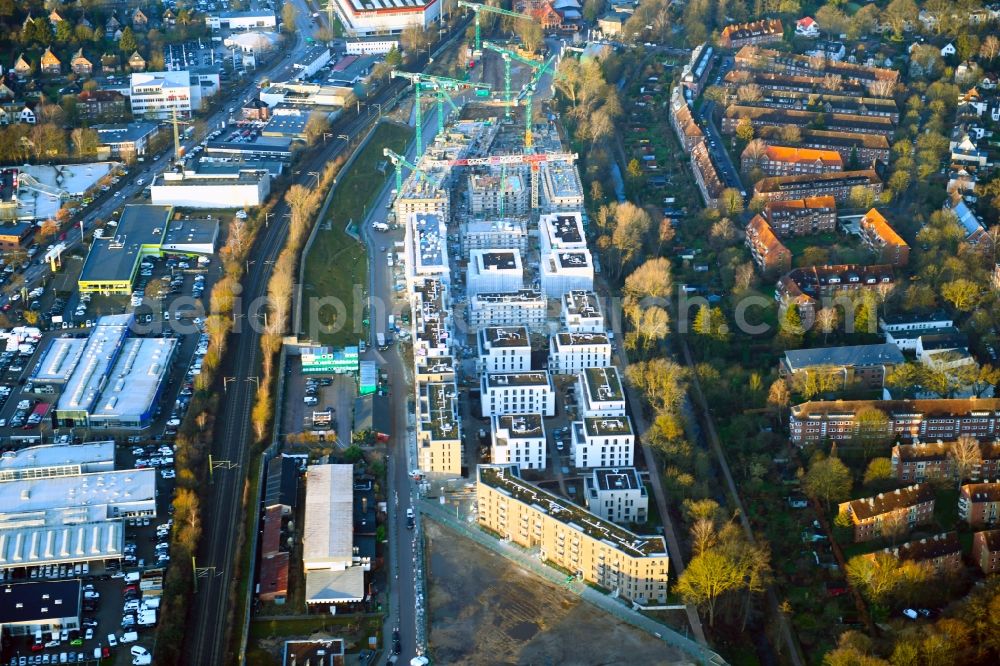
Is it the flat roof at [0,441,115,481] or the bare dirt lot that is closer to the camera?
the bare dirt lot

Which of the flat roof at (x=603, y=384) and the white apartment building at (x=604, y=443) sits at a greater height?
the flat roof at (x=603, y=384)

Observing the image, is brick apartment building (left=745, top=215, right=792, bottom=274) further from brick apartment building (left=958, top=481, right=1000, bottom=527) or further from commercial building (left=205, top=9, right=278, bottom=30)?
commercial building (left=205, top=9, right=278, bottom=30)

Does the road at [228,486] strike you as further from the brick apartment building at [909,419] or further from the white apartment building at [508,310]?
the brick apartment building at [909,419]

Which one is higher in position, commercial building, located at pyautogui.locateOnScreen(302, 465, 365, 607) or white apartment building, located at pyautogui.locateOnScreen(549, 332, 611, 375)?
white apartment building, located at pyautogui.locateOnScreen(549, 332, 611, 375)

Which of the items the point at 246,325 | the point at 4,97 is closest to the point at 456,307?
the point at 246,325

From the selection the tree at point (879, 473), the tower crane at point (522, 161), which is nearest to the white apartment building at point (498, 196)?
the tower crane at point (522, 161)

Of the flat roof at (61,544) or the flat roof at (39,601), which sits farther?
the flat roof at (61,544)

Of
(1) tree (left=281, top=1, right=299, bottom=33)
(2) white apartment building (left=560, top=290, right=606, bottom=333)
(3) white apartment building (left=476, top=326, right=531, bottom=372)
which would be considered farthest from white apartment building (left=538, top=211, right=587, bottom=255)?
(1) tree (left=281, top=1, right=299, bottom=33)
